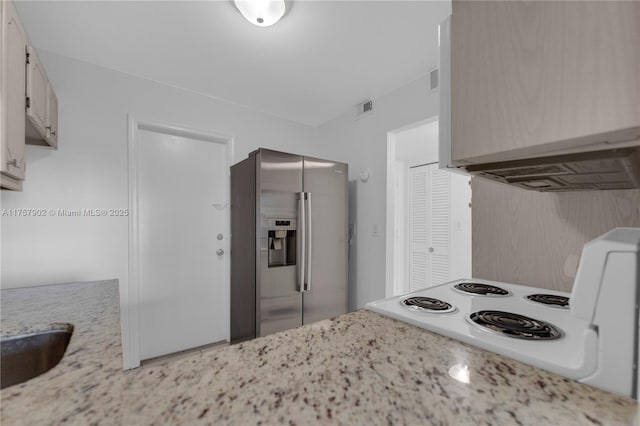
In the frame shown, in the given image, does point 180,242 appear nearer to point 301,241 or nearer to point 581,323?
point 301,241

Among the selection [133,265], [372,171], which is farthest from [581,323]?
[133,265]

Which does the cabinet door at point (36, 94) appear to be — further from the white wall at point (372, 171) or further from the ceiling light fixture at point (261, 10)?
the white wall at point (372, 171)

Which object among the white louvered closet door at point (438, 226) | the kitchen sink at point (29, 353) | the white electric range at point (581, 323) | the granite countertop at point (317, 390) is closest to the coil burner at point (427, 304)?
the white electric range at point (581, 323)

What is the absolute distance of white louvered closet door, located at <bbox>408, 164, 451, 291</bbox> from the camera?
3326 millimetres

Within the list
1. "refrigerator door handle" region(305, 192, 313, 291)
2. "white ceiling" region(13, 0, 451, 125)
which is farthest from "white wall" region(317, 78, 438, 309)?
"refrigerator door handle" region(305, 192, 313, 291)

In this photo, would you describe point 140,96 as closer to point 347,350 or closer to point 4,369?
point 4,369

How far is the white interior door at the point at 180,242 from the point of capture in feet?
7.36

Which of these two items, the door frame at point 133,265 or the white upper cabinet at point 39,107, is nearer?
the white upper cabinet at point 39,107

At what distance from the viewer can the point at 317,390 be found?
439 millimetres

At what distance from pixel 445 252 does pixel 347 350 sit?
3112 millimetres

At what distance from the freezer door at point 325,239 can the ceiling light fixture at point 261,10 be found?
1013mm

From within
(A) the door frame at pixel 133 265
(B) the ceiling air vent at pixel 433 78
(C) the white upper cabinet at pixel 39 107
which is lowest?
(A) the door frame at pixel 133 265

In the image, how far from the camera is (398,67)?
6.73 feet

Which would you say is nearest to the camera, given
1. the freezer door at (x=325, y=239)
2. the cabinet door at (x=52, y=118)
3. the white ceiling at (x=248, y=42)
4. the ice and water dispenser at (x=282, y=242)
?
the white ceiling at (x=248, y=42)
